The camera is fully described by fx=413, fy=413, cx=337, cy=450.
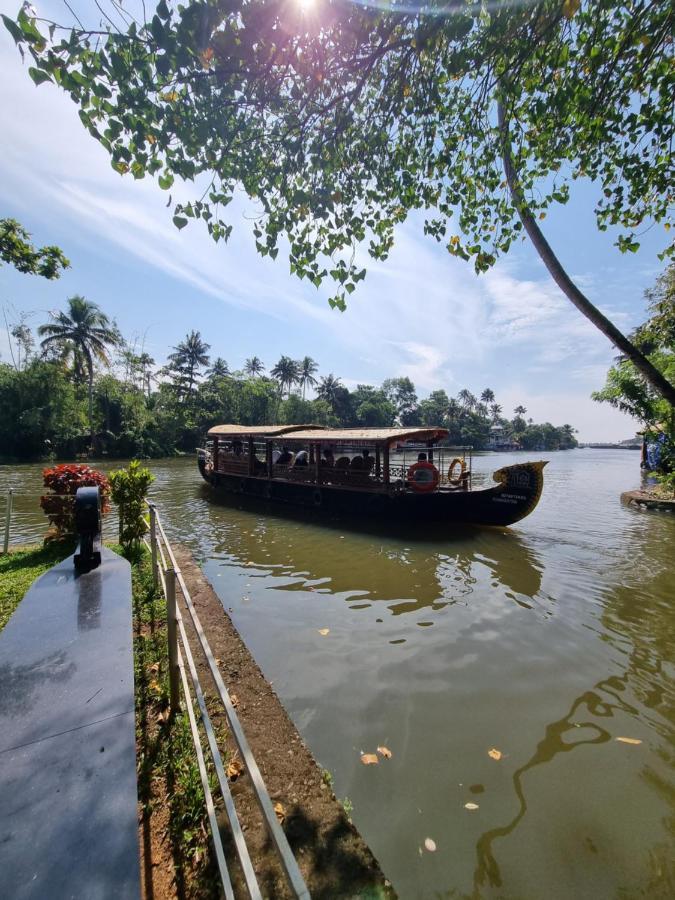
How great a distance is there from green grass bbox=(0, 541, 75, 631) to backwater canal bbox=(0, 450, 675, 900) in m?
2.54

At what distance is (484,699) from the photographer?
161 inches

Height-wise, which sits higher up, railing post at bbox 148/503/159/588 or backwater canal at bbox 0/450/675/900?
railing post at bbox 148/503/159/588

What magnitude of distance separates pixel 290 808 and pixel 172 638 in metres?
1.25

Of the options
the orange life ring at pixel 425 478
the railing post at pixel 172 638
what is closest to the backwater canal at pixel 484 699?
the railing post at pixel 172 638

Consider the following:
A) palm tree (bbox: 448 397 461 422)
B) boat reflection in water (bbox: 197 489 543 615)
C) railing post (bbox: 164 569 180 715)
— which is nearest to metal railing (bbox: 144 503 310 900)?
railing post (bbox: 164 569 180 715)

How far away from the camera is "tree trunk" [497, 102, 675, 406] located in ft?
10.3

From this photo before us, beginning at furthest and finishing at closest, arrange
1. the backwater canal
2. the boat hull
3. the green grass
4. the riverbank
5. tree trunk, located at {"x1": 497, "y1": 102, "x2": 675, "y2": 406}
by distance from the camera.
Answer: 1. the riverbank
2. the boat hull
3. the green grass
4. tree trunk, located at {"x1": 497, "y1": 102, "x2": 675, "y2": 406}
5. the backwater canal

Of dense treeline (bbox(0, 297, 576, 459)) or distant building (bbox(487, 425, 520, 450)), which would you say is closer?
dense treeline (bbox(0, 297, 576, 459))

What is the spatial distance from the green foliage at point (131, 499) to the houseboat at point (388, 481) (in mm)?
6314

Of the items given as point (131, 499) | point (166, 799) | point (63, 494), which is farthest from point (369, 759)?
point (63, 494)

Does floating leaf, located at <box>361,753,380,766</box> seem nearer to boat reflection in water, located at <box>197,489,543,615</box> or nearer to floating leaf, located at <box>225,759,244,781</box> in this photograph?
floating leaf, located at <box>225,759,244,781</box>

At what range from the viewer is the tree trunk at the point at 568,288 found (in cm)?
→ 314

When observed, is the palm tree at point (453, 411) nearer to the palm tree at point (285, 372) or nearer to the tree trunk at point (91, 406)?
the palm tree at point (285, 372)

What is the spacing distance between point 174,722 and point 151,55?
15.1ft
